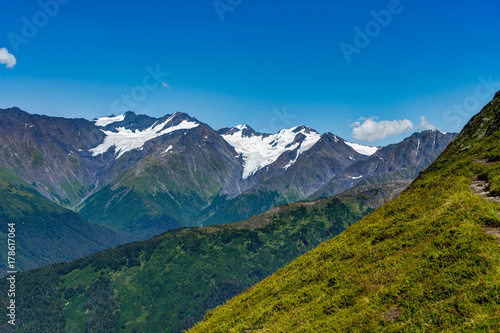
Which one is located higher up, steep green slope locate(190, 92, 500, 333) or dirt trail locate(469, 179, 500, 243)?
dirt trail locate(469, 179, 500, 243)

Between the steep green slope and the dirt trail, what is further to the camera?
the dirt trail

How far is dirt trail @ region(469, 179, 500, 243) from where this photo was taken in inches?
651

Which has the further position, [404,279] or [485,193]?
[485,193]

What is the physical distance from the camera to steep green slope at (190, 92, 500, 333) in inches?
519

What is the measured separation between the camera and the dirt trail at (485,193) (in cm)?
1655

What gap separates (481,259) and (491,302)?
2863 millimetres

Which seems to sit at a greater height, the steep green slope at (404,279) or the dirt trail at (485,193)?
the dirt trail at (485,193)

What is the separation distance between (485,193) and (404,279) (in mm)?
12680

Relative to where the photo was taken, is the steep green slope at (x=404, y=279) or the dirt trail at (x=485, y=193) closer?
the steep green slope at (x=404, y=279)

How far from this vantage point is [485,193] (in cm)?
2325

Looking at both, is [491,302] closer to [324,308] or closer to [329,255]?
[324,308]

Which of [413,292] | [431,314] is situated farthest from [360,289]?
[431,314]

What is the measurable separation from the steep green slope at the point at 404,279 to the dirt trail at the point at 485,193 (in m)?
0.31

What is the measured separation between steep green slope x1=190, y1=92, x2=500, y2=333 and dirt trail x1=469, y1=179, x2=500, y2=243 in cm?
31
